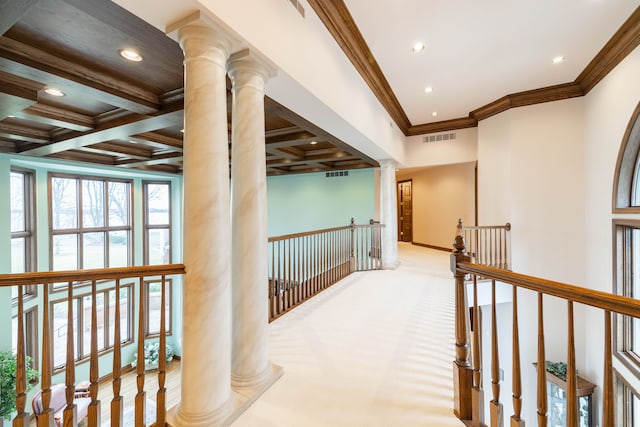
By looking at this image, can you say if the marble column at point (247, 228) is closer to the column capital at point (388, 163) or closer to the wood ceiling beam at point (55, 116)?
the wood ceiling beam at point (55, 116)

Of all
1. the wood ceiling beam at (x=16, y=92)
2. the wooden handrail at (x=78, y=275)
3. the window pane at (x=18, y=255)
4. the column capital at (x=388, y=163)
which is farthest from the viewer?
Answer: the column capital at (x=388, y=163)

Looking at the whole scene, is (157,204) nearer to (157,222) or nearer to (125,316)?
(157,222)

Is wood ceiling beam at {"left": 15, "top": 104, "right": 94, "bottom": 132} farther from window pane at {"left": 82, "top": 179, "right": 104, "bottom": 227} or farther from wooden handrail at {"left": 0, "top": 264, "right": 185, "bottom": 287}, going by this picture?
window pane at {"left": 82, "top": 179, "right": 104, "bottom": 227}

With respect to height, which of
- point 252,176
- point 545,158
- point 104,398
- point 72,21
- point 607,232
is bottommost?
point 104,398

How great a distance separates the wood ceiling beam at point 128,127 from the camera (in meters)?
3.38

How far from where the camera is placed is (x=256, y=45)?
1.89 meters

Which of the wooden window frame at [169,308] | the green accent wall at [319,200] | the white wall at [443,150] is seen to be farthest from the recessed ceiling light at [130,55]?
the wooden window frame at [169,308]

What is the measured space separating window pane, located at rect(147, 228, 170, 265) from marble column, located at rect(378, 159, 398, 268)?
291 inches

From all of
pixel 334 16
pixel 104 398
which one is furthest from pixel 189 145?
pixel 104 398

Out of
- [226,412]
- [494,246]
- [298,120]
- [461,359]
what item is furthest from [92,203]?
[494,246]

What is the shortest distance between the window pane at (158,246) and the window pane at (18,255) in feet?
9.67

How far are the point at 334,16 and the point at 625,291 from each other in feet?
17.1

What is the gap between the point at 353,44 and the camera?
11.1ft

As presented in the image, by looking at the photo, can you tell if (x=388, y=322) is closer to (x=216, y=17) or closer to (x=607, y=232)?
(x=216, y=17)
